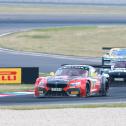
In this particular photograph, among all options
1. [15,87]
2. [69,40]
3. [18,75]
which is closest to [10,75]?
[18,75]

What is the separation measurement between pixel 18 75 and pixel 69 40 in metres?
24.9

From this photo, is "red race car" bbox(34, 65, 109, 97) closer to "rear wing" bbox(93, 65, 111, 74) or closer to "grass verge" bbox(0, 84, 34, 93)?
"rear wing" bbox(93, 65, 111, 74)

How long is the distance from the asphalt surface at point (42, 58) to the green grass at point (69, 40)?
2.62m

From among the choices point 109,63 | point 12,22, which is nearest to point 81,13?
point 12,22

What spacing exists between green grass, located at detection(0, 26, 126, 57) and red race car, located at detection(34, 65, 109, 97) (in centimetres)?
2224

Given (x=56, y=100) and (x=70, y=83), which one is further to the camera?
(x=70, y=83)

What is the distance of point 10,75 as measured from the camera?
3288 cm

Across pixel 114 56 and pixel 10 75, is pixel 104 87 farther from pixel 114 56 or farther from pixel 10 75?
pixel 114 56

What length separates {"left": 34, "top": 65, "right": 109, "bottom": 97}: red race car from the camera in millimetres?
26594

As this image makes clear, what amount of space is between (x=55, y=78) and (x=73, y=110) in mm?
5480

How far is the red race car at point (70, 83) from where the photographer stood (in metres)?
26.6

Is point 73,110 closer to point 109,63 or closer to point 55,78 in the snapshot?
point 55,78

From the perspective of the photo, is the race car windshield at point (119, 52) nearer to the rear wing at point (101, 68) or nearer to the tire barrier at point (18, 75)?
the rear wing at point (101, 68)

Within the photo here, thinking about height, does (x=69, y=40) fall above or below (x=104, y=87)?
above
